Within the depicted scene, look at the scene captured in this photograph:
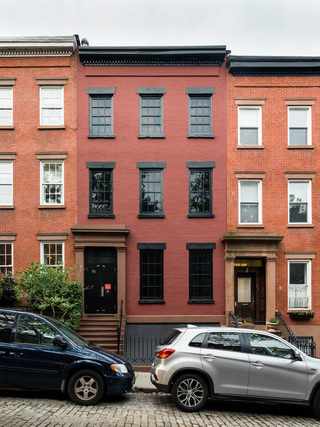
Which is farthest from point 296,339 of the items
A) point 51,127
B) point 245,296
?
point 51,127

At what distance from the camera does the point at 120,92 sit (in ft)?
54.7

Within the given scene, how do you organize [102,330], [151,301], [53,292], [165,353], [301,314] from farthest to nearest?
[151,301]
[301,314]
[102,330]
[53,292]
[165,353]

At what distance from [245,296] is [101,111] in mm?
9768

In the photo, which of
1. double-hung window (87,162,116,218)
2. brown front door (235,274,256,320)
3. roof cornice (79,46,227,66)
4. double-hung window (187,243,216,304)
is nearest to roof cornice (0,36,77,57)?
roof cornice (79,46,227,66)

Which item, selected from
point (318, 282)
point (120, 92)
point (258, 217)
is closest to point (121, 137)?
point (120, 92)

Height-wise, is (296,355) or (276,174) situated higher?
(276,174)

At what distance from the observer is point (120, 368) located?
856 cm

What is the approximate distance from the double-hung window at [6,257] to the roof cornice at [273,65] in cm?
1175

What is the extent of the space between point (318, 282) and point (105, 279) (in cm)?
870

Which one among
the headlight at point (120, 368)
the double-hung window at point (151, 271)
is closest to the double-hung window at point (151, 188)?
the double-hung window at point (151, 271)

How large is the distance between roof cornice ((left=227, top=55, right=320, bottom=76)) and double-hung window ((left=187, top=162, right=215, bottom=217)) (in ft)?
13.6

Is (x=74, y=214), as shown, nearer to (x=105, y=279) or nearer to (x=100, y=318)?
(x=105, y=279)

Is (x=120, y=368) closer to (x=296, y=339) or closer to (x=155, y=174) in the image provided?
(x=296, y=339)

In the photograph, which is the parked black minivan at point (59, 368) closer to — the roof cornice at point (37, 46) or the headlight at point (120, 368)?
the headlight at point (120, 368)
